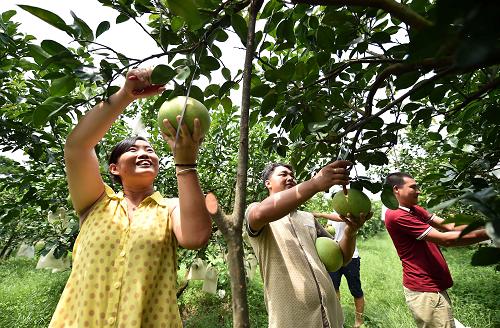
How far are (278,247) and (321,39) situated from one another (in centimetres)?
116

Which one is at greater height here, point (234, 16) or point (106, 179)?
point (106, 179)

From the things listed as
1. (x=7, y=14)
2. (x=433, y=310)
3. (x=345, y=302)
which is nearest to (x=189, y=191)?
(x=7, y=14)

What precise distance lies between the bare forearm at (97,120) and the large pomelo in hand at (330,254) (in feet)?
4.65

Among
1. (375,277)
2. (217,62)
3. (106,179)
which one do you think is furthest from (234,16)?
(375,277)

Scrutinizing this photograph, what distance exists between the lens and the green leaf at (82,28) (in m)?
1.07

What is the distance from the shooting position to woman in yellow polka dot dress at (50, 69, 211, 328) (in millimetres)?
1099

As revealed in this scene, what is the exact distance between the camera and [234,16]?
40.9 inches

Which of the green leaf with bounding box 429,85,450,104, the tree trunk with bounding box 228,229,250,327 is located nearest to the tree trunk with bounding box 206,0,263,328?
the tree trunk with bounding box 228,229,250,327

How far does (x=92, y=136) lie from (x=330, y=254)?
144 cm

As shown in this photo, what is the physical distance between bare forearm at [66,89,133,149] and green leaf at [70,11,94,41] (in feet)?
0.64

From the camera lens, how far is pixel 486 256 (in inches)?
20.0

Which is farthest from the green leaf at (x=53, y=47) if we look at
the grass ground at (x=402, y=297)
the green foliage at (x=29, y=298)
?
the green foliage at (x=29, y=298)

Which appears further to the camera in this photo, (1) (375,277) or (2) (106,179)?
(1) (375,277)

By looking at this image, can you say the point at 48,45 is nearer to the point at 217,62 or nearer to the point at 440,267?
the point at 217,62
